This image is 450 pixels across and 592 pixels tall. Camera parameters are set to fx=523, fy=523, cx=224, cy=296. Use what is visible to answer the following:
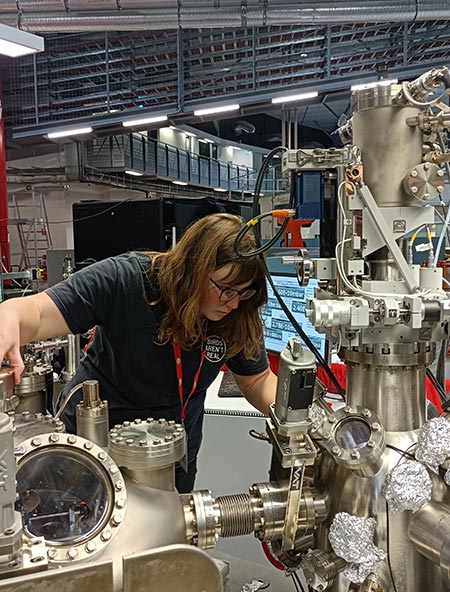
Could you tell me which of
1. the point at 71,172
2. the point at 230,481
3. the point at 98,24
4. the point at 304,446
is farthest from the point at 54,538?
the point at 71,172

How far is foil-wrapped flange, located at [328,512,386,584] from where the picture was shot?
69cm

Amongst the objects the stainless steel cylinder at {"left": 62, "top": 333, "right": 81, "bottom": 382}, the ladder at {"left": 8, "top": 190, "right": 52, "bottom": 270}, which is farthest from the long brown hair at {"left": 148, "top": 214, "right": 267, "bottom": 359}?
the ladder at {"left": 8, "top": 190, "right": 52, "bottom": 270}

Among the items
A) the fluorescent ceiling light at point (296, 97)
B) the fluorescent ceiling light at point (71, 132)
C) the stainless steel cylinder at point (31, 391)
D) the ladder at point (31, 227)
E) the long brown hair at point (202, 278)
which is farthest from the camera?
the ladder at point (31, 227)

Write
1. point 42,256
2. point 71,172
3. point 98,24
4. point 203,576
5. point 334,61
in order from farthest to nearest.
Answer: point 71,172, point 42,256, point 334,61, point 98,24, point 203,576

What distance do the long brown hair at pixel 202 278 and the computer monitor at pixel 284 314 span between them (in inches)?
26.5

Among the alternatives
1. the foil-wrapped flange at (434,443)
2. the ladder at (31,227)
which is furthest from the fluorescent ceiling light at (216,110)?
the foil-wrapped flange at (434,443)

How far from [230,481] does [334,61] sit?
4.58 metres

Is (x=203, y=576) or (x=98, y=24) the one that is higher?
(x=98, y=24)

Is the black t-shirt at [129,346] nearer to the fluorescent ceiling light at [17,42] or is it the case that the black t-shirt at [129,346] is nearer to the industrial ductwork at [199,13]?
the fluorescent ceiling light at [17,42]

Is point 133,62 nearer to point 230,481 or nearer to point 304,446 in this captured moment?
point 230,481

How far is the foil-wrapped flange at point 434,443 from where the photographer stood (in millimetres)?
696

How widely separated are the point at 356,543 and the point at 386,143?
0.55 metres

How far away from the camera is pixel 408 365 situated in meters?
0.78

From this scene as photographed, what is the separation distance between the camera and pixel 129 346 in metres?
1.16
